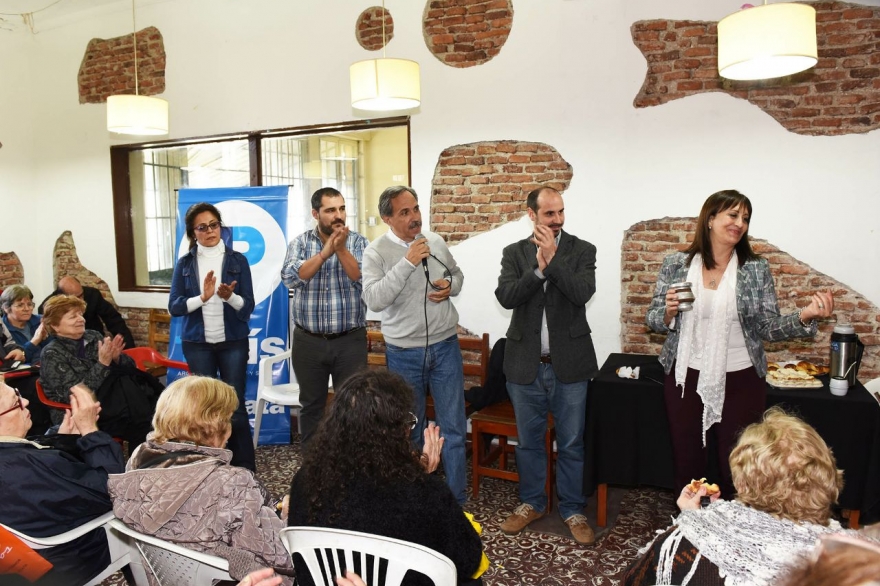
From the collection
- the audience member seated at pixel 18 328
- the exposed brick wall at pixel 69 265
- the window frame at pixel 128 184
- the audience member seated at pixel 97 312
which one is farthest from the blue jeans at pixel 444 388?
the exposed brick wall at pixel 69 265

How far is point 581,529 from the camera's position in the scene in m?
3.05

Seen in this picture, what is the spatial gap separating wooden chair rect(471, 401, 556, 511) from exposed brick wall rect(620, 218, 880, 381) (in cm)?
96

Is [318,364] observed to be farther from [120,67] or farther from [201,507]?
[120,67]

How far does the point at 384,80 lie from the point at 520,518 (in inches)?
88.5

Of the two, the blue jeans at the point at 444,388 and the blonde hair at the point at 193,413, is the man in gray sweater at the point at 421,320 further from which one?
the blonde hair at the point at 193,413

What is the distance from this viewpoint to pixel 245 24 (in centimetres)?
504

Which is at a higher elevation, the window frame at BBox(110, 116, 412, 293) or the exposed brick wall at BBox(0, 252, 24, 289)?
the window frame at BBox(110, 116, 412, 293)

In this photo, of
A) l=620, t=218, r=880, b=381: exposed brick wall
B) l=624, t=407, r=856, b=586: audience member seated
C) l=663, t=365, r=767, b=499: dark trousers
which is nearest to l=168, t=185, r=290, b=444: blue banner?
l=620, t=218, r=880, b=381: exposed brick wall

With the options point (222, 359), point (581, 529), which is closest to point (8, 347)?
point (222, 359)

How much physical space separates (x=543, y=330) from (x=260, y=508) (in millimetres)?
1624

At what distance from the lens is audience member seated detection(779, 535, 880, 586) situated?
1.66 ft

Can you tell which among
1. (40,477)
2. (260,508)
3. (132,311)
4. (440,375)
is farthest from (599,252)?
(132,311)

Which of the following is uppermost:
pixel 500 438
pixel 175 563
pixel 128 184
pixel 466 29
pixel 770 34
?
pixel 466 29

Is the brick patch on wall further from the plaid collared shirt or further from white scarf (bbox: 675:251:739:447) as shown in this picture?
white scarf (bbox: 675:251:739:447)
